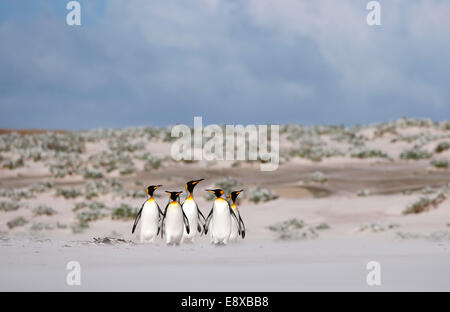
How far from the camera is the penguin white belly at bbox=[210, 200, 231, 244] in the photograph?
1075 cm

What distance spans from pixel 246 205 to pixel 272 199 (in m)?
0.95

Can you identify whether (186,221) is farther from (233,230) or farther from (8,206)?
(8,206)

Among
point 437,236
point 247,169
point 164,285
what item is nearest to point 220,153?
point 247,169

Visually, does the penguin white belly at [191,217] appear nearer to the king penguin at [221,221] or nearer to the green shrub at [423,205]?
the king penguin at [221,221]

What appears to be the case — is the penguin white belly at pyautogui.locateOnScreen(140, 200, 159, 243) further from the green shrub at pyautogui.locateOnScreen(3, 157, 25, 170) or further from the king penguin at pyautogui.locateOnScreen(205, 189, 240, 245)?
the green shrub at pyautogui.locateOnScreen(3, 157, 25, 170)

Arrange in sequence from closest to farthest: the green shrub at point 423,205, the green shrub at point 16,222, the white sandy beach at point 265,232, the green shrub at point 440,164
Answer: the white sandy beach at point 265,232 < the green shrub at point 423,205 < the green shrub at point 16,222 < the green shrub at point 440,164

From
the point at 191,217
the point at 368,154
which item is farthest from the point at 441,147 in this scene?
the point at 191,217

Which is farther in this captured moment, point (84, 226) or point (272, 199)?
point (272, 199)

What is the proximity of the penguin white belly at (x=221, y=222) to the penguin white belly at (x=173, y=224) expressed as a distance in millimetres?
528

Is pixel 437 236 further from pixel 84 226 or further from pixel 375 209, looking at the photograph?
pixel 84 226

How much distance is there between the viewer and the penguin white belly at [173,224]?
415 inches

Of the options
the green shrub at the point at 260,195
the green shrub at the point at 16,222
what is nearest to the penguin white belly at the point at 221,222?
the green shrub at the point at 16,222

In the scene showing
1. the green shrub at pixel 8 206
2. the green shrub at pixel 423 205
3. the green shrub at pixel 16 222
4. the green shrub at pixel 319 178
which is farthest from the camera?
the green shrub at pixel 319 178
